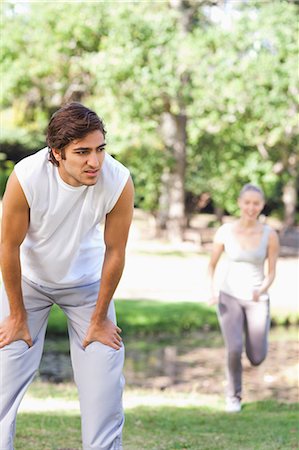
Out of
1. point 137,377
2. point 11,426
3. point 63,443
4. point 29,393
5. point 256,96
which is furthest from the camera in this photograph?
point 256,96

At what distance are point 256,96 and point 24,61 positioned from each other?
6936 mm

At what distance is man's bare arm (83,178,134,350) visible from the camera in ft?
12.4

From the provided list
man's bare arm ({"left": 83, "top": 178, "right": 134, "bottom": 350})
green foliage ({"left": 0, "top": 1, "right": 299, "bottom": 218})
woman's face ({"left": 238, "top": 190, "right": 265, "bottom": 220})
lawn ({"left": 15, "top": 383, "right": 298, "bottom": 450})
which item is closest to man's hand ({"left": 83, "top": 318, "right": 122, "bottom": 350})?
man's bare arm ({"left": 83, "top": 178, "right": 134, "bottom": 350})

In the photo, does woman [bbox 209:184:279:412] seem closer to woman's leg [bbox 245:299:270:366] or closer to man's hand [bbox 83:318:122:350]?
woman's leg [bbox 245:299:270:366]

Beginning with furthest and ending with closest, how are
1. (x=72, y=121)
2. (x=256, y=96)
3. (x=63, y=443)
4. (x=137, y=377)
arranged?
(x=256, y=96), (x=137, y=377), (x=63, y=443), (x=72, y=121)

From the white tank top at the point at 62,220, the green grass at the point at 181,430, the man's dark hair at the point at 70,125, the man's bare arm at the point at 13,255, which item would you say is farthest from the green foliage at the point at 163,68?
the man's dark hair at the point at 70,125

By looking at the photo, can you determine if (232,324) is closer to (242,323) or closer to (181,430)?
(242,323)

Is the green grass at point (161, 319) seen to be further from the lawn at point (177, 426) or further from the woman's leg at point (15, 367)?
the woman's leg at point (15, 367)

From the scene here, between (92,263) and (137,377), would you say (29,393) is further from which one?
(92,263)

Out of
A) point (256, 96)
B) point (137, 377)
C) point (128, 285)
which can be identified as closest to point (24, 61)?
point (256, 96)

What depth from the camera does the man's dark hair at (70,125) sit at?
3.47 metres

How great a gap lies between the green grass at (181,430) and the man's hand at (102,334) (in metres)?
1.70

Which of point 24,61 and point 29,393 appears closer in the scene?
point 29,393

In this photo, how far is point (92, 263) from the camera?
4016mm
